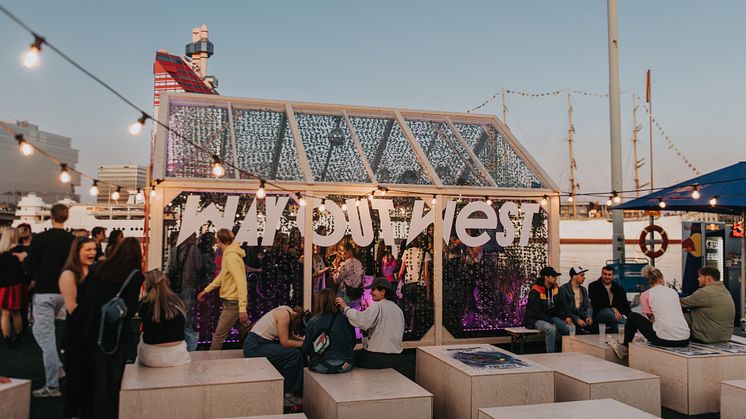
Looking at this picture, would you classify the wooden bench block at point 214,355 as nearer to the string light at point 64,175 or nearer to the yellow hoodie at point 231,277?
the yellow hoodie at point 231,277

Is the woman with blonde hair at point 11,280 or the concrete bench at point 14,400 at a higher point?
the woman with blonde hair at point 11,280

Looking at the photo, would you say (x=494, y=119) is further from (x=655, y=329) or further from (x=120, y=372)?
(x=120, y=372)

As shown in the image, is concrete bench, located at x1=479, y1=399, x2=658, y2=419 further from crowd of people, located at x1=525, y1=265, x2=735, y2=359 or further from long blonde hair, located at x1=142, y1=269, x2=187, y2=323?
long blonde hair, located at x1=142, y1=269, x2=187, y2=323

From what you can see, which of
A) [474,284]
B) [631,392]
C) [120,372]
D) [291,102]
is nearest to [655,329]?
[631,392]

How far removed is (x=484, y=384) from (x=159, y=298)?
258 cm

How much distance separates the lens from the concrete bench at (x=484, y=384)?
436cm

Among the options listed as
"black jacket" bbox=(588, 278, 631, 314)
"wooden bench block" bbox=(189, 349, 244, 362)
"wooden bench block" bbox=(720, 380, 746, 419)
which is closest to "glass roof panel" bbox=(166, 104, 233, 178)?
"wooden bench block" bbox=(189, 349, 244, 362)

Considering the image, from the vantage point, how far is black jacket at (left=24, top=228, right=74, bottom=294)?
204 inches

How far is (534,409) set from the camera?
11.7ft

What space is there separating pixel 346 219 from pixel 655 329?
3.72 metres

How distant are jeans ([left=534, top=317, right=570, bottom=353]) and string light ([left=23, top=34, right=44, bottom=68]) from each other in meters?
5.93

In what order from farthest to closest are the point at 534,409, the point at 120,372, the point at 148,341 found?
1. the point at 148,341
2. the point at 120,372
3. the point at 534,409

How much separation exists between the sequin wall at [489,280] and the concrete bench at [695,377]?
8.65 ft

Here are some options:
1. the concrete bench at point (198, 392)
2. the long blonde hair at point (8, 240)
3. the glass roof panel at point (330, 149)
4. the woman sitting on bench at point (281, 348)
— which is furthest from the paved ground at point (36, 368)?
the glass roof panel at point (330, 149)
